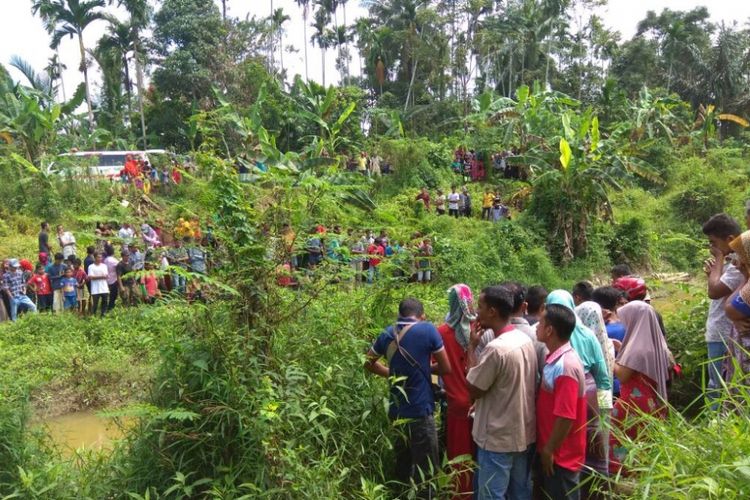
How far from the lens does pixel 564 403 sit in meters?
3.06

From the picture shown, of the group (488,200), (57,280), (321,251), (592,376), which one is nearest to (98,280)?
(57,280)

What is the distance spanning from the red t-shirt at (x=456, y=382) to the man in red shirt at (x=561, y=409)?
2.11 feet

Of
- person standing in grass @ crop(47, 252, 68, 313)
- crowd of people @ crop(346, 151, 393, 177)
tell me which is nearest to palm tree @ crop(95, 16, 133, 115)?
crowd of people @ crop(346, 151, 393, 177)

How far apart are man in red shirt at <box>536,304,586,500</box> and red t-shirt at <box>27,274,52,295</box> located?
30.8 feet

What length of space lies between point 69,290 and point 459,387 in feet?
27.7

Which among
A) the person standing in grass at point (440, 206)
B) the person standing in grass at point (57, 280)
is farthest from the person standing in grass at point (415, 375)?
the person standing in grass at point (440, 206)

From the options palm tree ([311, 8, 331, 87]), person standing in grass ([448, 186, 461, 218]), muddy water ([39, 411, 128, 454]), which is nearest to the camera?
muddy water ([39, 411, 128, 454])

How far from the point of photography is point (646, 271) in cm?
1487

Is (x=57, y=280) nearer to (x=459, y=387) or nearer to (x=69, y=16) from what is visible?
→ (x=459, y=387)

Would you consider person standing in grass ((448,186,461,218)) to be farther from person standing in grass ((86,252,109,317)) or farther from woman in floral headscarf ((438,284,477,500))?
woman in floral headscarf ((438,284,477,500))

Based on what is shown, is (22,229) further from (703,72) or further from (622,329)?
(703,72)

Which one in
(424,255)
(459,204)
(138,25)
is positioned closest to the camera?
(424,255)

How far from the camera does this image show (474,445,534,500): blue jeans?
3.32 metres

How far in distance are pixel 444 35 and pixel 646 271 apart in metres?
20.9
